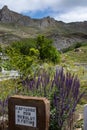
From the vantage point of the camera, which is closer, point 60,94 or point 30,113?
point 30,113

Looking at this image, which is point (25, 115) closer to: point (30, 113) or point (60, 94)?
point (30, 113)

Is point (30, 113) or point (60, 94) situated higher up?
point (60, 94)

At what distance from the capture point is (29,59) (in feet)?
35.6

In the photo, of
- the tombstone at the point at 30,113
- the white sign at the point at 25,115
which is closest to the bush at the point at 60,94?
the tombstone at the point at 30,113

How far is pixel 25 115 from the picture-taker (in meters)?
6.44

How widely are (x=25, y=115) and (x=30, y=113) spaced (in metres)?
0.09

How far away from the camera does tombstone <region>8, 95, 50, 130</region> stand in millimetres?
6441

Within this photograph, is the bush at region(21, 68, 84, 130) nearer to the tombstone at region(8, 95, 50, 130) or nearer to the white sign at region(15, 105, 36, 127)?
the tombstone at region(8, 95, 50, 130)

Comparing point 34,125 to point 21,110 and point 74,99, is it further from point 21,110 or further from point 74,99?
point 74,99

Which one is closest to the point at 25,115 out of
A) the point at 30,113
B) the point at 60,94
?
the point at 30,113

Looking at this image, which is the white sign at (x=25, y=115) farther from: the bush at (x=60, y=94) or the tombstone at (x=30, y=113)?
the bush at (x=60, y=94)

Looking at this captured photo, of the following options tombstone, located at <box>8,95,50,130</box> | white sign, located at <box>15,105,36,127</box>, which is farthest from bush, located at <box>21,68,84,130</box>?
white sign, located at <box>15,105,36,127</box>

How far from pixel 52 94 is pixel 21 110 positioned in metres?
0.86

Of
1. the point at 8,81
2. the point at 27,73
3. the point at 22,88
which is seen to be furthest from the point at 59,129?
the point at 27,73
